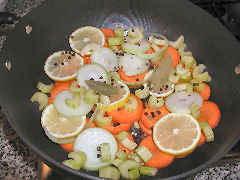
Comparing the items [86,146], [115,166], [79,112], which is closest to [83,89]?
[79,112]

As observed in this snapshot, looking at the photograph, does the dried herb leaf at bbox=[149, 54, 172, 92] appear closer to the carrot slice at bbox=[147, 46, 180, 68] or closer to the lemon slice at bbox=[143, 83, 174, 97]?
the lemon slice at bbox=[143, 83, 174, 97]

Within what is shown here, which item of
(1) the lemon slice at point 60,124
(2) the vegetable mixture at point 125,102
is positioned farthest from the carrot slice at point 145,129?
(1) the lemon slice at point 60,124

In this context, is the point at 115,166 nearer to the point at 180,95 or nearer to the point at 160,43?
the point at 180,95

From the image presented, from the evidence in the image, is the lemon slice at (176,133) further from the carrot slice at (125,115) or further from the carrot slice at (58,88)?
the carrot slice at (58,88)

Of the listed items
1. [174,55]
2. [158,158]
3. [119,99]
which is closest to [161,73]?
[174,55]

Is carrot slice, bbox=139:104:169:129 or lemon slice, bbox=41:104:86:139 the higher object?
carrot slice, bbox=139:104:169:129

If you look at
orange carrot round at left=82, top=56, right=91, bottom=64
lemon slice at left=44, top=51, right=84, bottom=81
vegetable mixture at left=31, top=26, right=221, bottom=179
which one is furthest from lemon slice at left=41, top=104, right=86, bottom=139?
orange carrot round at left=82, top=56, right=91, bottom=64

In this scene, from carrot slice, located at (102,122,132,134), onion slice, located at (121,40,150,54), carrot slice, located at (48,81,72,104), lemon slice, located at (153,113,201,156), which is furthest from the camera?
onion slice, located at (121,40,150,54)
